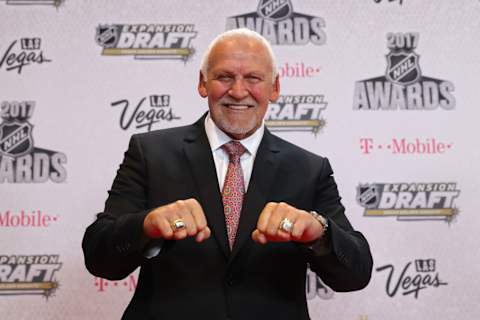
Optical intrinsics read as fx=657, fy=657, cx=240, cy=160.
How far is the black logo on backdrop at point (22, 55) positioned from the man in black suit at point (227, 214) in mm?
1119

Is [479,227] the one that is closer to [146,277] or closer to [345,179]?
[345,179]

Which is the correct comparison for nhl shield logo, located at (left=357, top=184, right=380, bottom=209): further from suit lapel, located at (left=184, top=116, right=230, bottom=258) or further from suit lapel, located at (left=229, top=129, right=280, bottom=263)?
suit lapel, located at (left=184, top=116, right=230, bottom=258)

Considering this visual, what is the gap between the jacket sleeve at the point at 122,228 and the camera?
1446mm

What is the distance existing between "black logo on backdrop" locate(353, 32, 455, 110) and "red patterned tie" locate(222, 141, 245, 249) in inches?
43.6

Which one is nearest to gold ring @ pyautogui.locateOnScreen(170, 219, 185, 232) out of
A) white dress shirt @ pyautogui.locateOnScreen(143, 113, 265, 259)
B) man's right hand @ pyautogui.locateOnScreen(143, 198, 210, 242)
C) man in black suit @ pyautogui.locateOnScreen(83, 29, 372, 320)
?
man's right hand @ pyautogui.locateOnScreen(143, 198, 210, 242)

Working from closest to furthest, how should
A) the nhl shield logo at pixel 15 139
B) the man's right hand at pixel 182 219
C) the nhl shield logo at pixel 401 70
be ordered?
the man's right hand at pixel 182 219 < the nhl shield logo at pixel 15 139 < the nhl shield logo at pixel 401 70

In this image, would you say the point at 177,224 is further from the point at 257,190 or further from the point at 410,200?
the point at 410,200

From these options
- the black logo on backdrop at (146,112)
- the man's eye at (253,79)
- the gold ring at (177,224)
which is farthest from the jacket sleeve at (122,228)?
the black logo on backdrop at (146,112)

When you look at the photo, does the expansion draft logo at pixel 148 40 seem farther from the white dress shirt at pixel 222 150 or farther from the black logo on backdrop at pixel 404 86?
the white dress shirt at pixel 222 150

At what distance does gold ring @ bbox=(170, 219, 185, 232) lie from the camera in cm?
129

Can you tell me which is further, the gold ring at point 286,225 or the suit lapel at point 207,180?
the suit lapel at point 207,180

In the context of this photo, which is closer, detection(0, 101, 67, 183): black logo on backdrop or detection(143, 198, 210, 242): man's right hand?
detection(143, 198, 210, 242): man's right hand

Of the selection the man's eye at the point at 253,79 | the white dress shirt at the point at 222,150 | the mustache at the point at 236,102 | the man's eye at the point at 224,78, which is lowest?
the white dress shirt at the point at 222,150

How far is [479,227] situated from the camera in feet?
9.00
